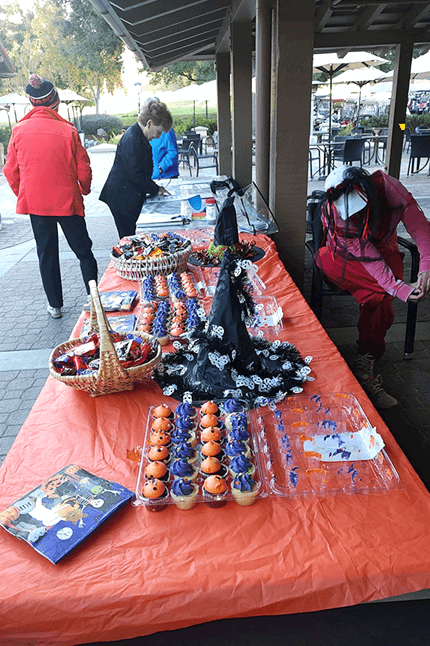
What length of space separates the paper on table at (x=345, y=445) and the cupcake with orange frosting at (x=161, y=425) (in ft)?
1.43

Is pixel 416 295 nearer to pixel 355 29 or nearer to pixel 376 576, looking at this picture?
pixel 376 576

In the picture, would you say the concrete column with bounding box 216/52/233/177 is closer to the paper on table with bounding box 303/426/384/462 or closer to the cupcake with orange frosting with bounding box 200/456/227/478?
the paper on table with bounding box 303/426/384/462

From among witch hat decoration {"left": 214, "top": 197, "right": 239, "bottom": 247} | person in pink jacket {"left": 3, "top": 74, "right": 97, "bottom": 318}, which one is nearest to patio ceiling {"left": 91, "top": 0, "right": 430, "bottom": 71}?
person in pink jacket {"left": 3, "top": 74, "right": 97, "bottom": 318}

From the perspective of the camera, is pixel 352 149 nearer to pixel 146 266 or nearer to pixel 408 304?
pixel 408 304

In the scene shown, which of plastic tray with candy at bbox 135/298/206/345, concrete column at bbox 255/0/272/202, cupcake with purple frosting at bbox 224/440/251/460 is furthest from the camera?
concrete column at bbox 255/0/272/202

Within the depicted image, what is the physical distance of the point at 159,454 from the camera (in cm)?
142

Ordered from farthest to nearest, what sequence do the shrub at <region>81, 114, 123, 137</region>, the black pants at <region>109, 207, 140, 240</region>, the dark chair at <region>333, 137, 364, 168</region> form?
1. the shrub at <region>81, 114, 123, 137</region>
2. the dark chair at <region>333, 137, 364, 168</region>
3. the black pants at <region>109, 207, 140, 240</region>

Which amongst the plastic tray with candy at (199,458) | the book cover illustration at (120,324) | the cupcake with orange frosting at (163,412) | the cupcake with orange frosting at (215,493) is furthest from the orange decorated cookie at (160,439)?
the book cover illustration at (120,324)

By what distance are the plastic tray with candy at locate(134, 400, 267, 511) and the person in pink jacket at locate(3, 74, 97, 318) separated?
2.96 m

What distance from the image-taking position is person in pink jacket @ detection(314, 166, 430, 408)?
8.64 feet

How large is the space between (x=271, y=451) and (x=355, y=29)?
7.99m

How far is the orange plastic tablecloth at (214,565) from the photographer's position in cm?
107

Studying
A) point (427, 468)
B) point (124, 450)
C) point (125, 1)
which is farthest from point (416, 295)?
point (125, 1)

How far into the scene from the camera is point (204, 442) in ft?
4.89
